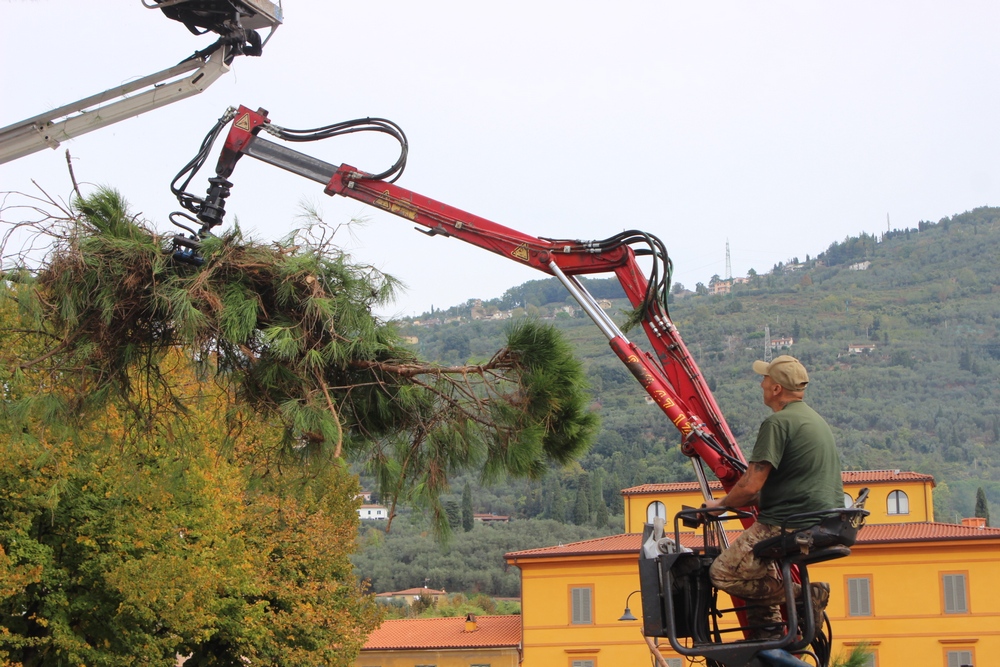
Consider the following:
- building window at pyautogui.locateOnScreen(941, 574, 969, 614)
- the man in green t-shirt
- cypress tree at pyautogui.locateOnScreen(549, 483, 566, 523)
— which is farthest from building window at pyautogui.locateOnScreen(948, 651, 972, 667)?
cypress tree at pyautogui.locateOnScreen(549, 483, 566, 523)

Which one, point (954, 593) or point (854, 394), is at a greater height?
point (854, 394)

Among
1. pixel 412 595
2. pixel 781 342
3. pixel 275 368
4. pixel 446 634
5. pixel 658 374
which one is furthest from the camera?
pixel 781 342

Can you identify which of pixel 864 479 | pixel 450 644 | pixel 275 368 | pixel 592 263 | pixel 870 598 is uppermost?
pixel 864 479

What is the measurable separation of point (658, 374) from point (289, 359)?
239 centimetres

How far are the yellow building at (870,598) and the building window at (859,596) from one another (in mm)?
35

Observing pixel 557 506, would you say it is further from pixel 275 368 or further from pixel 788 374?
pixel 788 374

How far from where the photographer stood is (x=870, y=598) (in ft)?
137

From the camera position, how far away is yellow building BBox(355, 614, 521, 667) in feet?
158

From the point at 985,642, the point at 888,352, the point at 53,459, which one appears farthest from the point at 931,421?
the point at 53,459

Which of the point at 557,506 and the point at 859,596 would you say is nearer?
the point at 859,596

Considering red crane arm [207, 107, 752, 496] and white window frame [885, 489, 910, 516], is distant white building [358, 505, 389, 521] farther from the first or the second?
white window frame [885, 489, 910, 516]

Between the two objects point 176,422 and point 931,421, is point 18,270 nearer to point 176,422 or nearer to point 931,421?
point 176,422

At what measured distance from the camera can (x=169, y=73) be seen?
906 centimetres

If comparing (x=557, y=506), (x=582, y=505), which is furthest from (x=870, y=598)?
(x=557, y=506)
